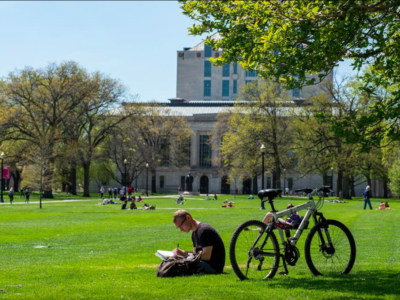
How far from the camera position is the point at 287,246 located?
979cm

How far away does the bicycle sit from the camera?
9453mm

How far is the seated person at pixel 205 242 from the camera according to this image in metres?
10.3

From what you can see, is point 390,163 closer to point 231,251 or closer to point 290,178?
point 290,178

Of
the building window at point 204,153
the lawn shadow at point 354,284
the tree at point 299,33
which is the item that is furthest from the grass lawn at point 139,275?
the building window at point 204,153

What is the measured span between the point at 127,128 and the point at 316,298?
68.6 m

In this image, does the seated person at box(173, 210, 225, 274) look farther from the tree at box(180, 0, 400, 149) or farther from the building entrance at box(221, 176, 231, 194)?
the building entrance at box(221, 176, 231, 194)

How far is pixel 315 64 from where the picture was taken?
10.7 meters

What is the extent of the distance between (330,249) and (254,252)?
1.33 m

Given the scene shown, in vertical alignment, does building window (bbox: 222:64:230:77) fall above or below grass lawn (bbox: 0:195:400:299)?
above

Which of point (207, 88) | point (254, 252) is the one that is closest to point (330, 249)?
point (254, 252)

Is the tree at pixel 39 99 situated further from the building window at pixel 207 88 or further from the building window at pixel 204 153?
the building window at pixel 207 88

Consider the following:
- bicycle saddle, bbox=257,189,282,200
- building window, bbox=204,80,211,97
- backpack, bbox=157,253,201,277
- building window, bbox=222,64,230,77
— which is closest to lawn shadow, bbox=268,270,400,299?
bicycle saddle, bbox=257,189,282,200

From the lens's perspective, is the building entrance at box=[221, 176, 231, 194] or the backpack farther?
the building entrance at box=[221, 176, 231, 194]

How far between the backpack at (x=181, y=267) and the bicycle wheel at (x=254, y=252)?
962mm
